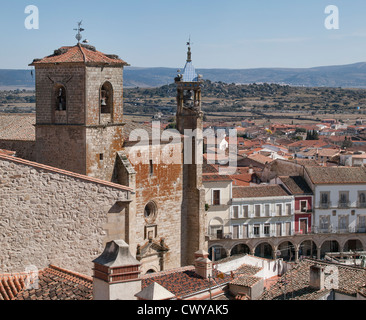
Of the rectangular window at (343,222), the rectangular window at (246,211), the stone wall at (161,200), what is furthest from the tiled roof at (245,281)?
the rectangular window at (343,222)

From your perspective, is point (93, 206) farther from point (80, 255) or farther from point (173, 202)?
point (173, 202)

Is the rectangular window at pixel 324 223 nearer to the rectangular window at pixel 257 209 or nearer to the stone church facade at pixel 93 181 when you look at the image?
the rectangular window at pixel 257 209

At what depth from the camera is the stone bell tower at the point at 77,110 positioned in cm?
2052

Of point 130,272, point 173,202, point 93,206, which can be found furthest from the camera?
point 173,202

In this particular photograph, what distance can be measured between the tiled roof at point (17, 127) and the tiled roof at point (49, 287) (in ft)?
31.0

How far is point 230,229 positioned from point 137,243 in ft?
58.7

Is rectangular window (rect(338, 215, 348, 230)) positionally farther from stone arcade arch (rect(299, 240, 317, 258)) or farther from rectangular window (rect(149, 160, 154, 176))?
rectangular window (rect(149, 160, 154, 176))

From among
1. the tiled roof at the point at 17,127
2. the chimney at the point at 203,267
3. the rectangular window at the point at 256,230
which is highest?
the tiled roof at the point at 17,127

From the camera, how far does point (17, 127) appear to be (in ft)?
78.4

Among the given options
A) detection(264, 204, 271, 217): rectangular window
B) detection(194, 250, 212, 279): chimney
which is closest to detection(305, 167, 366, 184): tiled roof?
detection(264, 204, 271, 217): rectangular window

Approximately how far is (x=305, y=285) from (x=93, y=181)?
7.04 m

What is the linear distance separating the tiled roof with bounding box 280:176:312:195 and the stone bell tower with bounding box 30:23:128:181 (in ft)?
70.3
